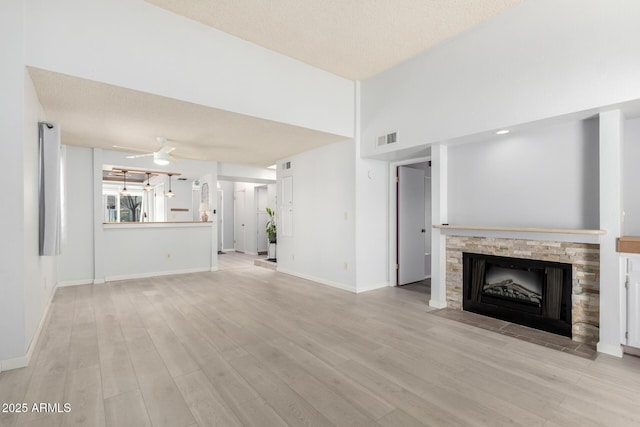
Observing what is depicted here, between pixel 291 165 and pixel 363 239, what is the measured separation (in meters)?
2.42

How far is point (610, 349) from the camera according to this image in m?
2.79

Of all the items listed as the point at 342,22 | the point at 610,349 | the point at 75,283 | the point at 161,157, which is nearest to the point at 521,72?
the point at 342,22

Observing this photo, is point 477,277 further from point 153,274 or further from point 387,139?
point 153,274

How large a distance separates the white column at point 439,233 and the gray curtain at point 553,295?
1.15 m

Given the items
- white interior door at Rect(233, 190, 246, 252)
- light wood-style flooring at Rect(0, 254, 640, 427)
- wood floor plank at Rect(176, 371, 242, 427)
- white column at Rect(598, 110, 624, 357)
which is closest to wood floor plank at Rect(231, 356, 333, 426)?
light wood-style flooring at Rect(0, 254, 640, 427)

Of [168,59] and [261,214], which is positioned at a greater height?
[168,59]

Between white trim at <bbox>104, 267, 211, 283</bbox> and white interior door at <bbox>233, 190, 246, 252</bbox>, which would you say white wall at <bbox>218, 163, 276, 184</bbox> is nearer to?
white trim at <bbox>104, 267, 211, 283</bbox>

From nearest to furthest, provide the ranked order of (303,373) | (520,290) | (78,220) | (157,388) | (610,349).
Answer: (157,388)
(303,373)
(610,349)
(520,290)
(78,220)

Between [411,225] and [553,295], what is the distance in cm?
261

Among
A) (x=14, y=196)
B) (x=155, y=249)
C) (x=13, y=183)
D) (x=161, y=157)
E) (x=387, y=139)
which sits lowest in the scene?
(x=155, y=249)

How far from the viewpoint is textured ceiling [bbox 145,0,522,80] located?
3.21 metres

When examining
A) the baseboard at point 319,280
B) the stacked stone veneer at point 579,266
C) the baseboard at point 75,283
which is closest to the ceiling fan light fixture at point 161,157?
the baseboard at point 75,283

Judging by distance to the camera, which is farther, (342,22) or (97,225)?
(97,225)

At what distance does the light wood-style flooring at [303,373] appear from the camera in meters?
1.93
